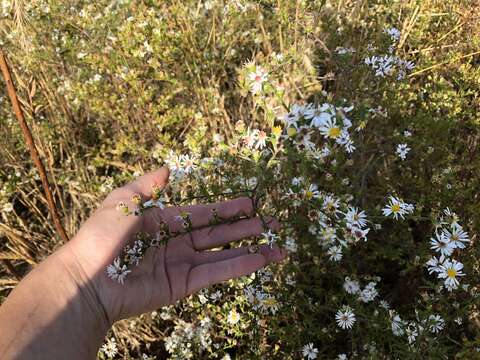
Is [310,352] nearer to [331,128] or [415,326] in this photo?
[415,326]

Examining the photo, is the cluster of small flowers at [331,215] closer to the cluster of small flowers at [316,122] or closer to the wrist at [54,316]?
the cluster of small flowers at [316,122]

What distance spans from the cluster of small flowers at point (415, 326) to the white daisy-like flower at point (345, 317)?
170 millimetres

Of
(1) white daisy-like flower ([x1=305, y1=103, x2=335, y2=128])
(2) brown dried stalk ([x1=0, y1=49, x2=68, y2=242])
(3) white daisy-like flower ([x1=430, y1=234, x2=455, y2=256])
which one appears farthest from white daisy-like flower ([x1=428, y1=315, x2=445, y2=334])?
(2) brown dried stalk ([x1=0, y1=49, x2=68, y2=242])

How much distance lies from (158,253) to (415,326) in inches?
43.7

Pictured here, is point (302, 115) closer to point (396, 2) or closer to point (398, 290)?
point (398, 290)

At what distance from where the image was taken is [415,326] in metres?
1.80

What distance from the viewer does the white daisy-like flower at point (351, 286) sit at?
2104mm

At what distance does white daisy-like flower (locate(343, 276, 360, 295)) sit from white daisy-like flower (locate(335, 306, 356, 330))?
9 cm

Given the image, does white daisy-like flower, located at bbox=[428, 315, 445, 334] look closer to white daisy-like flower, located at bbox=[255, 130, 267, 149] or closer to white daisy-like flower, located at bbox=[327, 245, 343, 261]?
white daisy-like flower, located at bbox=[327, 245, 343, 261]

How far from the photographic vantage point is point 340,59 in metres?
2.05

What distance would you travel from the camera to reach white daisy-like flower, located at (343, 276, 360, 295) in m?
2.10

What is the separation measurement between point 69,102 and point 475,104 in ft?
8.52

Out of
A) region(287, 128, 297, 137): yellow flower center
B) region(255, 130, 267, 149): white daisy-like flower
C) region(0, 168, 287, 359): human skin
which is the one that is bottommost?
region(0, 168, 287, 359): human skin

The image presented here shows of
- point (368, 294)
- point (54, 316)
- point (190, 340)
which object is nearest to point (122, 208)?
point (54, 316)
